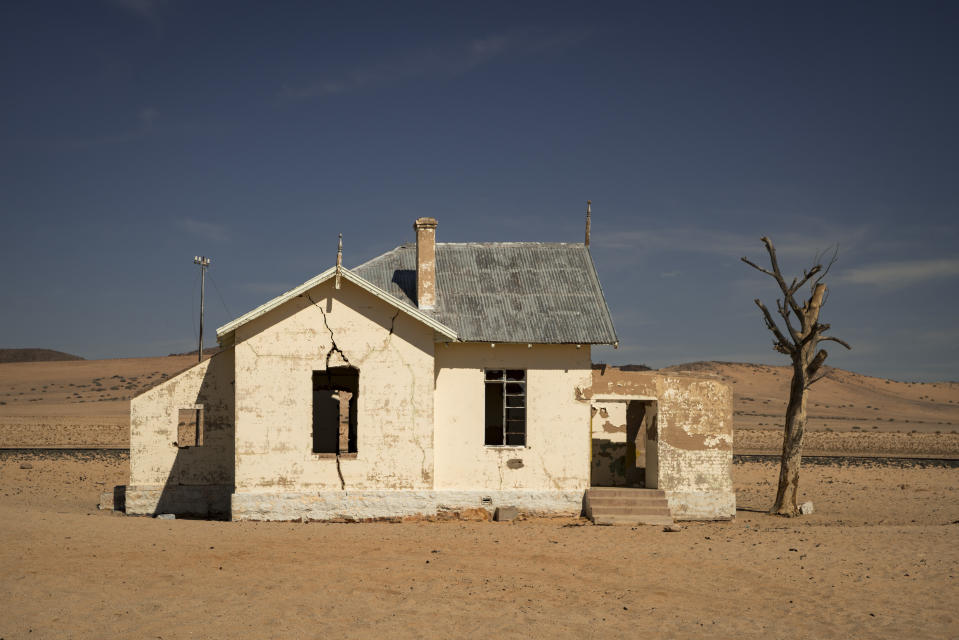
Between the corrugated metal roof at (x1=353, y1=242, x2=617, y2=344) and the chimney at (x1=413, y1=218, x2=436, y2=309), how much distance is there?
1.04 feet

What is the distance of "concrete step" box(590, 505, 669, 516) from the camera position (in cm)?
1681

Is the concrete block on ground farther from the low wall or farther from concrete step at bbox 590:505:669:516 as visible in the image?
the low wall

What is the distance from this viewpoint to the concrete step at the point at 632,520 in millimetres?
16594

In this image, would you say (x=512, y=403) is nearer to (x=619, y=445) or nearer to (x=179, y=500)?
(x=619, y=445)

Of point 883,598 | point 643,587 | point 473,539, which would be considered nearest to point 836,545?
point 883,598

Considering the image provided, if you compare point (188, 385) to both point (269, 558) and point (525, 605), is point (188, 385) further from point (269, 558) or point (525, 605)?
point (525, 605)

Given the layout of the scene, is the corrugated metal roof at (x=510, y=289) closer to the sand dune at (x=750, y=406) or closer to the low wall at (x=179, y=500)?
the low wall at (x=179, y=500)

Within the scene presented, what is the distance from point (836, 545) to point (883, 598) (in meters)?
3.56

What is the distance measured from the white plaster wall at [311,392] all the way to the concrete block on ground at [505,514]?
1592mm

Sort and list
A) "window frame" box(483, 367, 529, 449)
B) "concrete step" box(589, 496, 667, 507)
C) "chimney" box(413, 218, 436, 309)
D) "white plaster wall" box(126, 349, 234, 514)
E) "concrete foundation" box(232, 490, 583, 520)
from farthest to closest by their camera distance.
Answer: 1. "chimney" box(413, 218, 436, 309)
2. "white plaster wall" box(126, 349, 234, 514)
3. "window frame" box(483, 367, 529, 449)
4. "concrete step" box(589, 496, 667, 507)
5. "concrete foundation" box(232, 490, 583, 520)

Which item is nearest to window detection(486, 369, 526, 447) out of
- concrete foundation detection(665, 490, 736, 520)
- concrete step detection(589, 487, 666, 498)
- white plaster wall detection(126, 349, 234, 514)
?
concrete step detection(589, 487, 666, 498)

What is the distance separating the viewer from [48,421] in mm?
49625

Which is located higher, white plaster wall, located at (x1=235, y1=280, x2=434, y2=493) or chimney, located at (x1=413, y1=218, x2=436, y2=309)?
chimney, located at (x1=413, y1=218, x2=436, y2=309)

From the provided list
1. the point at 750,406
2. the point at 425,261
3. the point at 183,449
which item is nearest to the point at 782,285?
the point at 425,261
